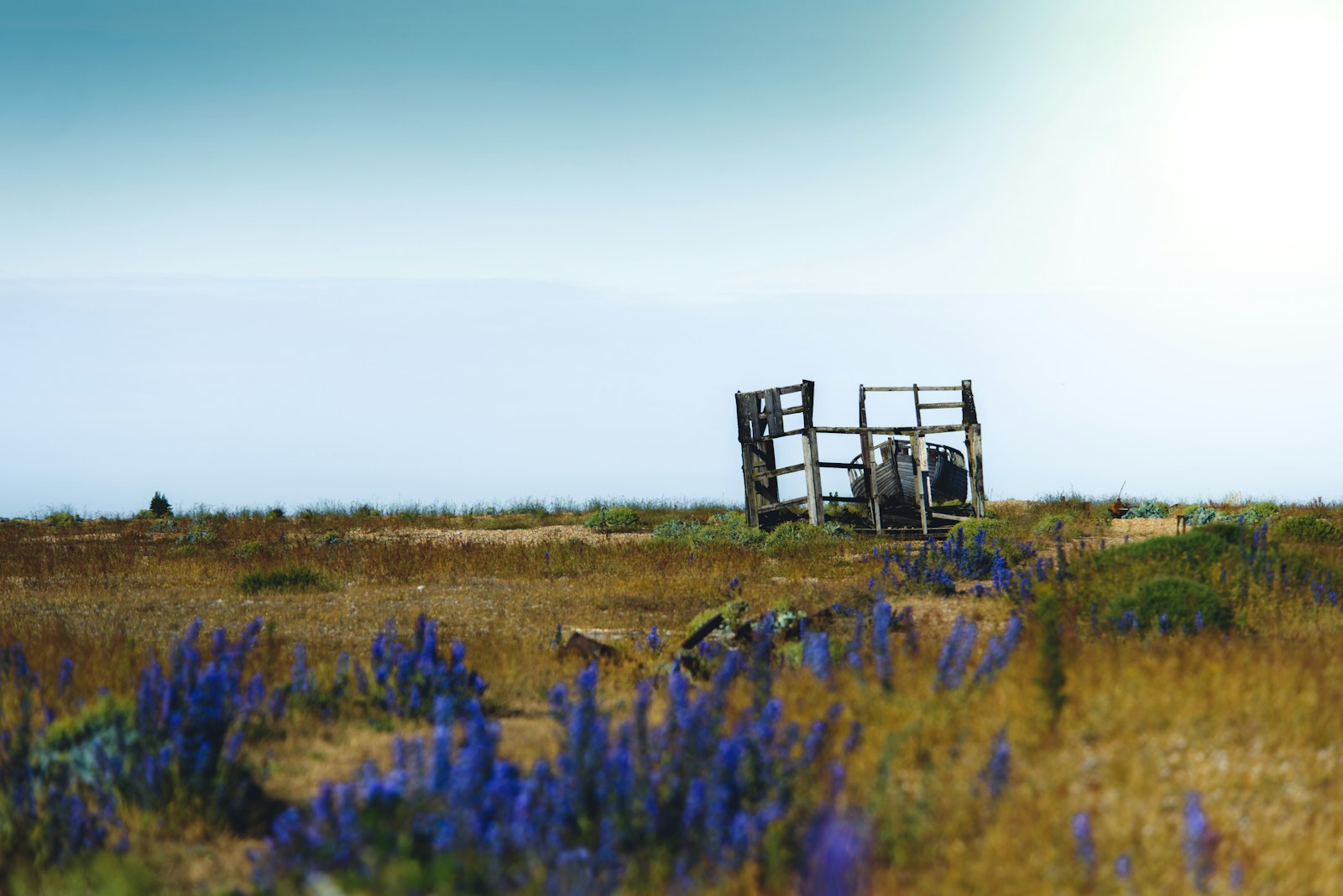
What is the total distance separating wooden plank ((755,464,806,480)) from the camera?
2053 centimetres

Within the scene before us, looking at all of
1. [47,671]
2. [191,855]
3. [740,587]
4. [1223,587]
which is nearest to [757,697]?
[191,855]

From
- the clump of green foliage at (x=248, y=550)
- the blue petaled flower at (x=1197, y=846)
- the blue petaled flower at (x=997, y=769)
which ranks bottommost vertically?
the blue petaled flower at (x=1197, y=846)

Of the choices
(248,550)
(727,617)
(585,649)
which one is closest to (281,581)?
(248,550)

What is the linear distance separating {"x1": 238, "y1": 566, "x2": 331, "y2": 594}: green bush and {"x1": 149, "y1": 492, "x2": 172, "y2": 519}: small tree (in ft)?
68.5

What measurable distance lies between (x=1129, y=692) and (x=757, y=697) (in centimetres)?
196

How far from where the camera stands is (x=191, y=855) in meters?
3.97

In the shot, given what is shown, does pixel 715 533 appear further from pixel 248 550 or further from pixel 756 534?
pixel 248 550

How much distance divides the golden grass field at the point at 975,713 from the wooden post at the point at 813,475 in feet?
24.3

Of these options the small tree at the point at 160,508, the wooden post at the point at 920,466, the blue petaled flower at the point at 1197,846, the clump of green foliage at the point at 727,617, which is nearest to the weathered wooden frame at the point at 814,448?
the wooden post at the point at 920,466

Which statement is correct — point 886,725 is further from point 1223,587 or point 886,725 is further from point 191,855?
point 1223,587

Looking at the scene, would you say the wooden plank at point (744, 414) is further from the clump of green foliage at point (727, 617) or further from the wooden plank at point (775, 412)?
the clump of green foliage at point (727, 617)

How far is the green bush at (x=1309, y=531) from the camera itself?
12945 millimetres

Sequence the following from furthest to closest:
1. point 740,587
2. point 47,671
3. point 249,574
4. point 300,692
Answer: point 249,574, point 740,587, point 47,671, point 300,692

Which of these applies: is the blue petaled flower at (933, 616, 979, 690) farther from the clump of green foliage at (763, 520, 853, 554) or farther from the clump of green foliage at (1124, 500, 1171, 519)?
the clump of green foliage at (1124, 500, 1171, 519)
